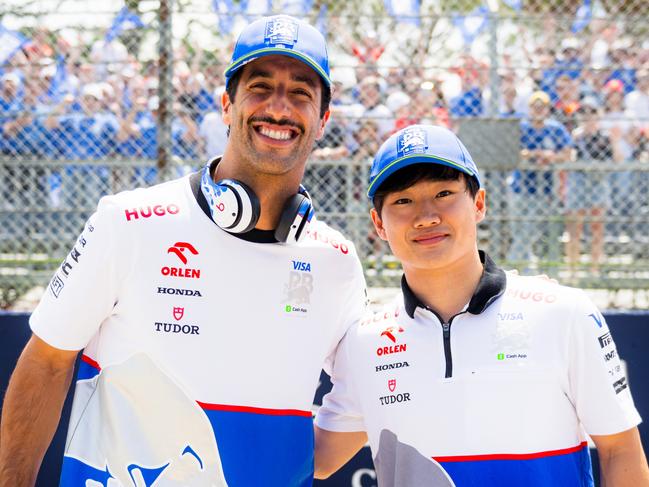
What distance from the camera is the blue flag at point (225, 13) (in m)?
5.34

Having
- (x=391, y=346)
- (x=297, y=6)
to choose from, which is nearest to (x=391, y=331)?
(x=391, y=346)

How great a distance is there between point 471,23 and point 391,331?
11.0 feet

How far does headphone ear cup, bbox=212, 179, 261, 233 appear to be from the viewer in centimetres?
251

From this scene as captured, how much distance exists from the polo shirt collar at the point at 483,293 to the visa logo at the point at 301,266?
308 millimetres

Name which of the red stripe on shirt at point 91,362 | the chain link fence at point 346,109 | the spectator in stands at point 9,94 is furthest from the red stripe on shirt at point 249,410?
the spectator in stands at point 9,94

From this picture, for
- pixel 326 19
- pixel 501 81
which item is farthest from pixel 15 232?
pixel 501 81

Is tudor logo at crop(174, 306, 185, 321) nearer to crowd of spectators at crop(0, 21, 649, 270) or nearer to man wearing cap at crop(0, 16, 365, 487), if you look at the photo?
man wearing cap at crop(0, 16, 365, 487)

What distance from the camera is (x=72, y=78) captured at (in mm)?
5469

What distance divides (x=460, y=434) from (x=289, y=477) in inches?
21.7

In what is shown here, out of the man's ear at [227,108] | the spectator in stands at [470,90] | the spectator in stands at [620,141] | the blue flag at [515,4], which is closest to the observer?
the man's ear at [227,108]

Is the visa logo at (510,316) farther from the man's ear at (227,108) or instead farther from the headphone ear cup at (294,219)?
the man's ear at (227,108)

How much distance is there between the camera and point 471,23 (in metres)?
5.50

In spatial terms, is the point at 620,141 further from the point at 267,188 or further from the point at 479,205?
the point at 267,188

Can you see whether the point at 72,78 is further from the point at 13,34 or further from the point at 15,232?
the point at 15,232
